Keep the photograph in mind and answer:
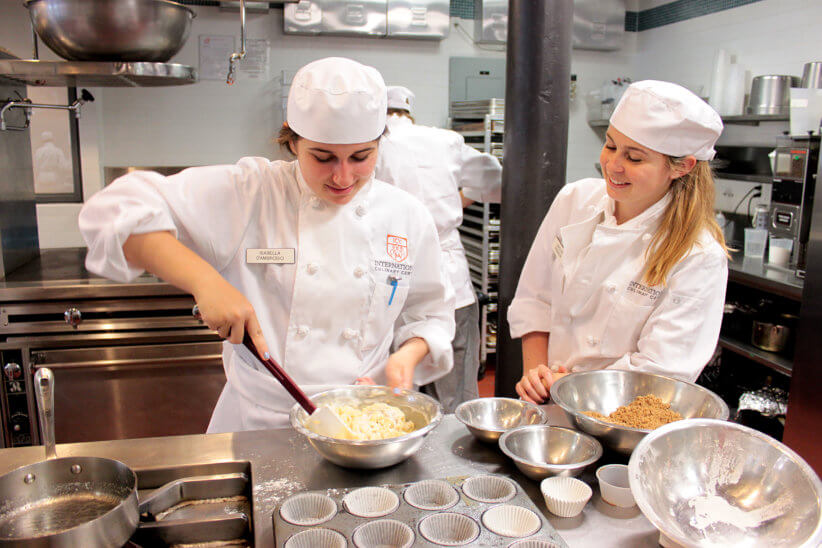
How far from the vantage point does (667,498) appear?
42.0 inches

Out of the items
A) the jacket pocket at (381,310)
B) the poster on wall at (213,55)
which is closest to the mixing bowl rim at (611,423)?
the jacket pocket at (381,310)

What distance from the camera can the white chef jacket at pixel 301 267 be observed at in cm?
156

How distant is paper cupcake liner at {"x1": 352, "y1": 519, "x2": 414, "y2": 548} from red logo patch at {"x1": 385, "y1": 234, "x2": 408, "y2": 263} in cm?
79

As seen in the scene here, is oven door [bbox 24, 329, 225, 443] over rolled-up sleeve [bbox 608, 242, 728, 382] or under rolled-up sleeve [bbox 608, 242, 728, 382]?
under

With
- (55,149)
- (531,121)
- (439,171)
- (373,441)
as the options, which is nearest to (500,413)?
(373,441)

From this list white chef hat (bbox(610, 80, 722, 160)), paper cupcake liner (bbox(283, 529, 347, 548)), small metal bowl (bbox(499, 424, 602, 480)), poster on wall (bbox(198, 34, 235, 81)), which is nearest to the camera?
paper cupcake liner (bbox(283, 529, 347, 548))

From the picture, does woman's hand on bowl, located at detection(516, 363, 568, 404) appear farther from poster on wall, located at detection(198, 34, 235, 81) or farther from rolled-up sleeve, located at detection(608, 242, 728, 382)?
poster on wall, located at detection(198, 34, 235, 81)

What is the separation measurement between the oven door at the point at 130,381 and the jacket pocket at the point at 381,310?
5.45 ft

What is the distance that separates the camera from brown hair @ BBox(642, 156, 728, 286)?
169 centimetres

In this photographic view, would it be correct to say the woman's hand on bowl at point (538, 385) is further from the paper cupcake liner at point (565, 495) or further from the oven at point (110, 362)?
the oven at point (110, 362)

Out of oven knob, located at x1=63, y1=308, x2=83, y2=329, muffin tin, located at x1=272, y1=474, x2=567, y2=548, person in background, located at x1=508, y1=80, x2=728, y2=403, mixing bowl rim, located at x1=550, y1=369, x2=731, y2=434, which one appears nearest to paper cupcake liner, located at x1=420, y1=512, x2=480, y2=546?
muffin tin, located at x1=272, y1=474, x2=567, y2=548

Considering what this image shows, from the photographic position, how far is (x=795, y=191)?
3375mm

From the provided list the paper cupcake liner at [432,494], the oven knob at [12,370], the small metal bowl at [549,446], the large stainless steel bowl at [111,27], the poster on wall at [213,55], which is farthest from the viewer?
the poster on wall at [213,55]

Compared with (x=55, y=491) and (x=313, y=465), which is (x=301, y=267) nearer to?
(x=313, y=465)
